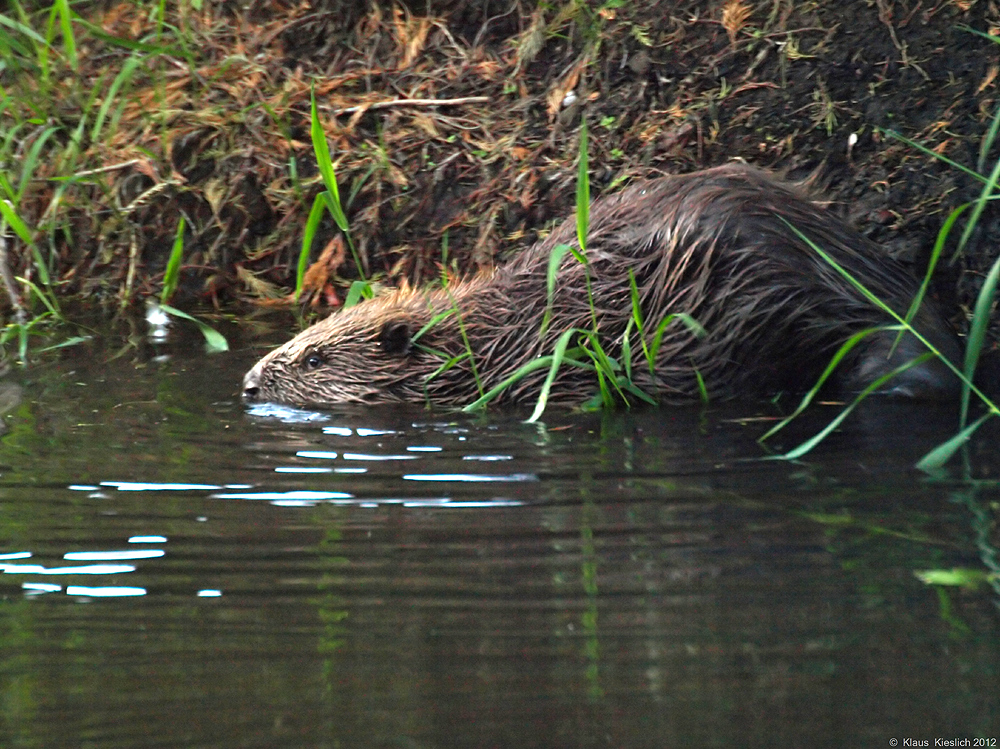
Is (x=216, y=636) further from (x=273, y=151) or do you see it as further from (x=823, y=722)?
(x=273, y=151)

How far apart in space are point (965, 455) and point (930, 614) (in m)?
1.03

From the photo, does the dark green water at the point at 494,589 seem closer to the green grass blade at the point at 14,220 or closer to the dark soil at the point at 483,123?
the green grass blade at the point at 14,220

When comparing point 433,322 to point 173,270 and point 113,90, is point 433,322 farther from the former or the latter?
point 113,90

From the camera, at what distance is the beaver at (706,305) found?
11.9 feet

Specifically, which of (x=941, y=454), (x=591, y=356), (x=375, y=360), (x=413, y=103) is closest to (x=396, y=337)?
(x=375, y=360)

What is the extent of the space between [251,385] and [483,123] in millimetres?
1792

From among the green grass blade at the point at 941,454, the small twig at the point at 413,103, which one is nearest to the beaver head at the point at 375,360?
the small twig at the point at 413,103

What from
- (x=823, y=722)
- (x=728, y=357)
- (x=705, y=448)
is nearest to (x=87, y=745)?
(x=823, y=722)

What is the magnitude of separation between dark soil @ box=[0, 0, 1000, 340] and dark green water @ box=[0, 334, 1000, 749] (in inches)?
60.4

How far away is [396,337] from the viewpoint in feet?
13.6

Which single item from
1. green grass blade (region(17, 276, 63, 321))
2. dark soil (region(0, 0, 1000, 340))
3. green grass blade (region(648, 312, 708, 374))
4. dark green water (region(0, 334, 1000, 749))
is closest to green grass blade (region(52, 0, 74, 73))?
dark soil (region(0, 0, 1000, 340))

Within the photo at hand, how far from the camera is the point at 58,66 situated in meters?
5.51

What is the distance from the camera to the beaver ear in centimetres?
412

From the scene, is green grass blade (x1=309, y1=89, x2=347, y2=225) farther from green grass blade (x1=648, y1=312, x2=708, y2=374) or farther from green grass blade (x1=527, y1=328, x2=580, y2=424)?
green grass blade (x1=648, y1=312, x2=708, y2=374)
